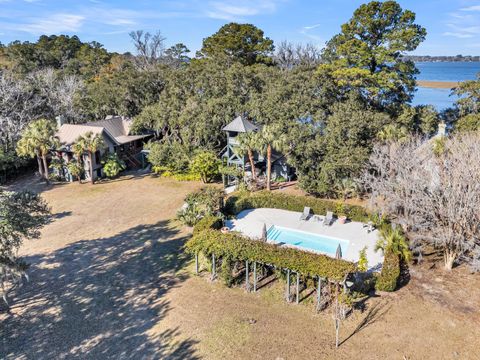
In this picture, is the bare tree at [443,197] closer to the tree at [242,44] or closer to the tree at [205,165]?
the tree at [205,165]

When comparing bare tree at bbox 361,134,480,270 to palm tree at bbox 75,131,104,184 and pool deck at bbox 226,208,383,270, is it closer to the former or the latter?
pool deck at bbox 226,208,383,270

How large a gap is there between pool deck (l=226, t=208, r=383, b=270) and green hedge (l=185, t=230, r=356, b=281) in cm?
447

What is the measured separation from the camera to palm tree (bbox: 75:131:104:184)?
31306 mm

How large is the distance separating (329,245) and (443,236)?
624 centimetres

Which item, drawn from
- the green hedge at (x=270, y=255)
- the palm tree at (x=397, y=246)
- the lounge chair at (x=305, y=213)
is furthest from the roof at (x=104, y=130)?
the palm tree at (x=397, y=246)

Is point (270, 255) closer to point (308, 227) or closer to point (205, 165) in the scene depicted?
point (308, 227)

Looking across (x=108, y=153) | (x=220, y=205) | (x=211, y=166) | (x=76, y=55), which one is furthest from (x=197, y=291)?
(x=76, y=55)

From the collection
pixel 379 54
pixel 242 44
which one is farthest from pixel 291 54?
pixel 379 54

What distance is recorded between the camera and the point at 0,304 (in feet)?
51.6

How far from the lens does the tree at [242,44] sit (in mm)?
55312

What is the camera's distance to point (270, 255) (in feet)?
51.6

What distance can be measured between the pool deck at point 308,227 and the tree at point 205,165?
772 centimetres

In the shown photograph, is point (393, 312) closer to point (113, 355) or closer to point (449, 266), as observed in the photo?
point (449, 266)

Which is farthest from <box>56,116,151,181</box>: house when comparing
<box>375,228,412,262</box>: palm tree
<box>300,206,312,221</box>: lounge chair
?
<box>375,228,412,262</box>: palm tree
